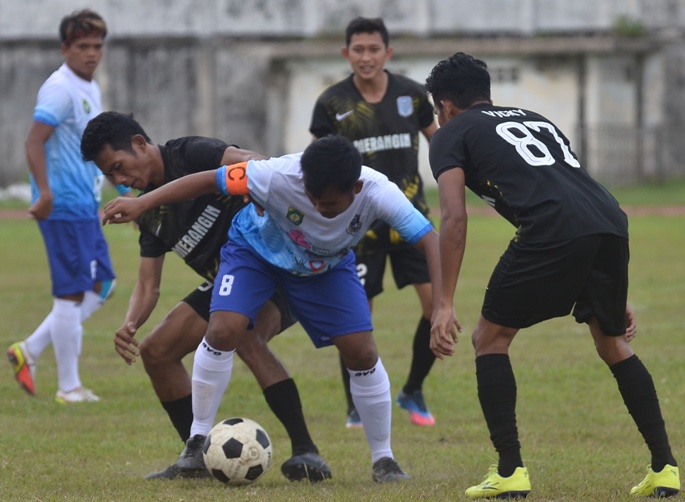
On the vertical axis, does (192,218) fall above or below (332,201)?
below

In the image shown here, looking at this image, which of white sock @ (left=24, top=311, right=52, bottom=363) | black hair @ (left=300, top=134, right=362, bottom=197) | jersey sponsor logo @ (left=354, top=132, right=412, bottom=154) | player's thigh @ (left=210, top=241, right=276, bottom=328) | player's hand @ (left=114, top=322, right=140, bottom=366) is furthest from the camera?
white sock @ (left=24, top=311, right=52, bottom=363)

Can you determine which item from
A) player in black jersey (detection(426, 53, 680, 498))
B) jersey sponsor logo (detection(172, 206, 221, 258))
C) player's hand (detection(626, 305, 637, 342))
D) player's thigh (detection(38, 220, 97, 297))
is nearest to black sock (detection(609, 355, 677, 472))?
player in black jersey (detection(426, 53, 680, 498))

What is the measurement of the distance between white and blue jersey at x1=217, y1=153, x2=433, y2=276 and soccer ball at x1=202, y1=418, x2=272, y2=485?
0.83m

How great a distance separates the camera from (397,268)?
790cm

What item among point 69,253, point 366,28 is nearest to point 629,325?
point 366,28

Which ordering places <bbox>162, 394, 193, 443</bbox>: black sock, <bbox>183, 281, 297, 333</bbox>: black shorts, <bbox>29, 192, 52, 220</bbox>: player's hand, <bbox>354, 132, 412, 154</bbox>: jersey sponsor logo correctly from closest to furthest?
<bbox>183, 281, 297, 333</bbox>: black shorts, <bbox>162, 394, 193, 443</bbox>: black sock, <bbox>354, 132, 412, 154</bbox>: jersey sponsor logo, <bbox>29, 192, 52, 220</bbox>: player's hand

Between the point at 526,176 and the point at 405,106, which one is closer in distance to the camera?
the point at 526,176

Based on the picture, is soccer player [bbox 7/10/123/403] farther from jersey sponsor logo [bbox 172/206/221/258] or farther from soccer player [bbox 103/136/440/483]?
soccer player [bbox 103/136/440/483]

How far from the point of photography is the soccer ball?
557 centimetres

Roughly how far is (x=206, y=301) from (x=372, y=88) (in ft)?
7.74

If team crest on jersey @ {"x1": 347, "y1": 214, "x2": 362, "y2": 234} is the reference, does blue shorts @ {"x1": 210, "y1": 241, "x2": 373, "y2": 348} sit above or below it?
below

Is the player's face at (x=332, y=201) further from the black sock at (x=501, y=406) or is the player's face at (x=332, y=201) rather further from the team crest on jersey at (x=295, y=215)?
the black sock at (x=501, y=406)

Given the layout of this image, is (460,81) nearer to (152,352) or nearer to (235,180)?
(235,180)

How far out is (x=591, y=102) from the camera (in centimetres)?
→ 3216
